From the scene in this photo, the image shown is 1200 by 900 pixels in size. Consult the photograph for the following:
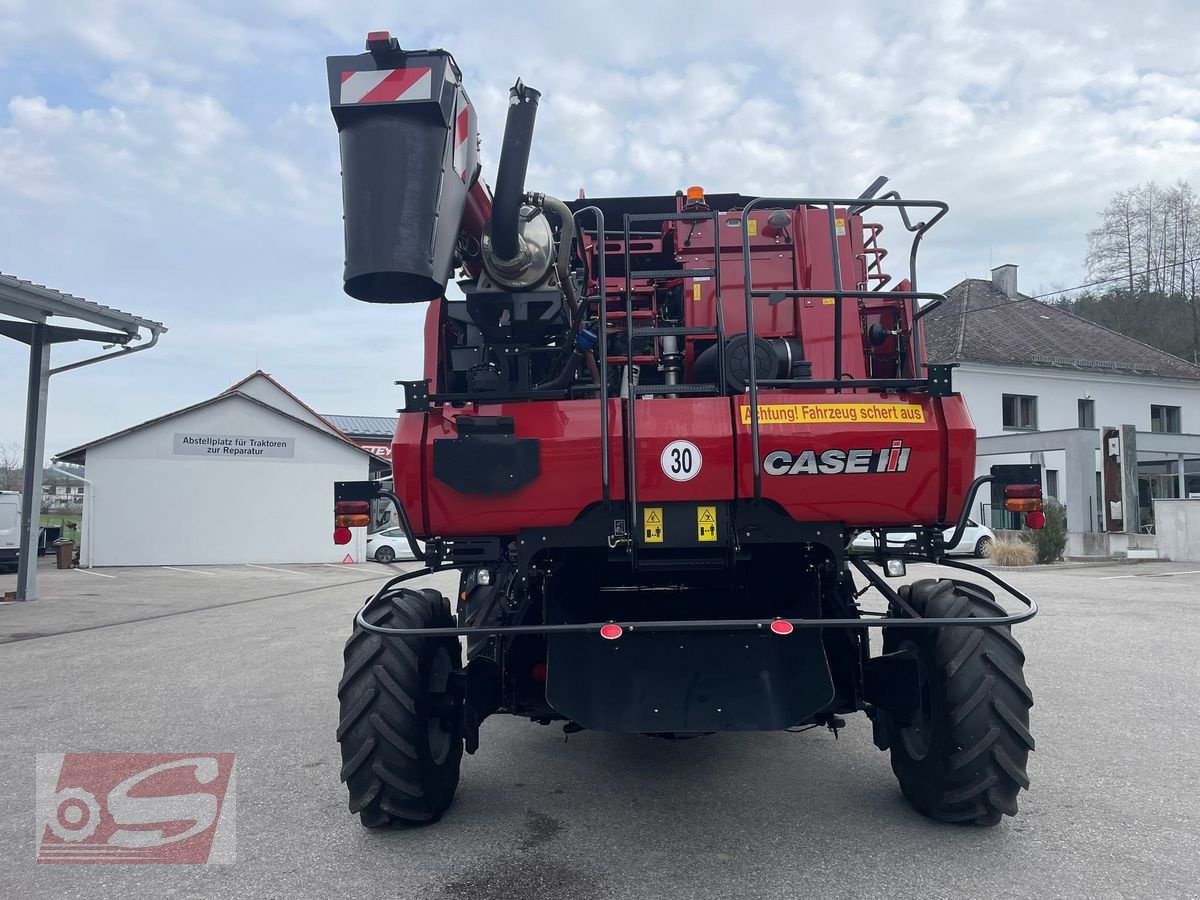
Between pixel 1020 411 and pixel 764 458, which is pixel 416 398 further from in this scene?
pixel 1020 411

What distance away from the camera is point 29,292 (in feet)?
38.9

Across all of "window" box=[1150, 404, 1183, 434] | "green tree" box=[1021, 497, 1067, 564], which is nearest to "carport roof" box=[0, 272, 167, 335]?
"green tree" box=[1021, 497, 1067, 564]

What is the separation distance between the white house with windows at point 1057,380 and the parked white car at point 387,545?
17.5 m

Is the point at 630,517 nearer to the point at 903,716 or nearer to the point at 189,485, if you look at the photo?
the point at 903,716

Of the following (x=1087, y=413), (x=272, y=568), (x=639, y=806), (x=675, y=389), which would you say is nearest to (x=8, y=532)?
(x=272, y=568)

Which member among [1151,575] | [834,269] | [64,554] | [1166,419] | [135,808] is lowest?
[135,808]

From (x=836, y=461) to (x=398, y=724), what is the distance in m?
2.08

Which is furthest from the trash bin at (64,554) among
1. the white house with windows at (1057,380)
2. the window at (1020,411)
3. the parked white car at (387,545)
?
the window at (1020,411)

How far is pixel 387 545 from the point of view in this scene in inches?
1075

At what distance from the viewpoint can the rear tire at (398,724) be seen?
374 cm

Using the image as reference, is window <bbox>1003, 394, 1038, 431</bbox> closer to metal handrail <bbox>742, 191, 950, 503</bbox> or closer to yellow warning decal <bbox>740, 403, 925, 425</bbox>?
metal handrail <bbox>742, 191, 950, 503</bbox>

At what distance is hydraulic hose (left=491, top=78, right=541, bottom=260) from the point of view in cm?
338

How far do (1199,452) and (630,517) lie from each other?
30.2 metres

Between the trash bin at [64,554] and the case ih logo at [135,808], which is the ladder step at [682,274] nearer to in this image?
the case ih logo at [135,808]
